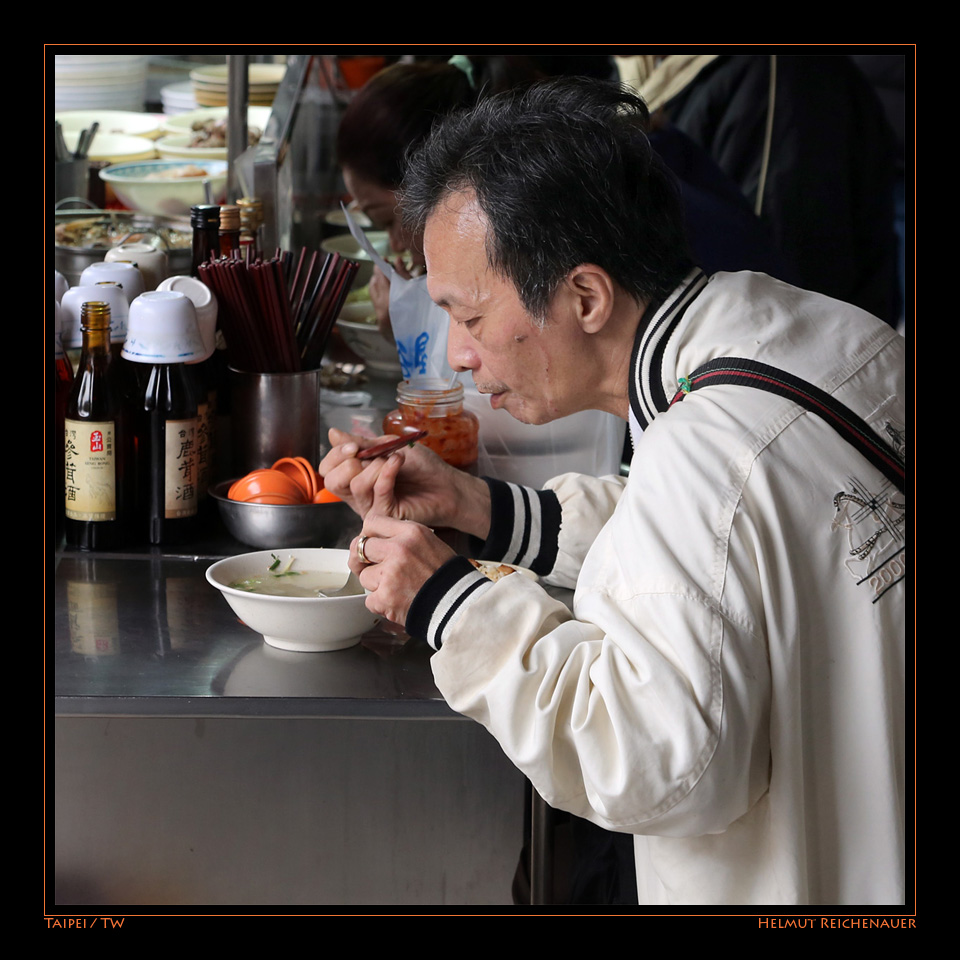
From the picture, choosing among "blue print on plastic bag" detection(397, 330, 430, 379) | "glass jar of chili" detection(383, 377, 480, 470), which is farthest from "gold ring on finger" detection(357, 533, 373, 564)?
"blue print on plastic bag" detection(397, 330, 430, 379)

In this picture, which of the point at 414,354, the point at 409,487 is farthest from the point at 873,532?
the point at 414,354

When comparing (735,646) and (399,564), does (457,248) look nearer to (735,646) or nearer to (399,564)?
(399,564)

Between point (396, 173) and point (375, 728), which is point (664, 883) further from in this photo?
point (396, 173)

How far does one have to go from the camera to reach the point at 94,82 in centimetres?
387

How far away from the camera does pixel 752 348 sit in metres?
1.14

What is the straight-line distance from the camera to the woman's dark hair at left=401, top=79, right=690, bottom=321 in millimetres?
1195

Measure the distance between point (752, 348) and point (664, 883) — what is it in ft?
1.88

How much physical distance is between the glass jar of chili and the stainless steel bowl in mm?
281

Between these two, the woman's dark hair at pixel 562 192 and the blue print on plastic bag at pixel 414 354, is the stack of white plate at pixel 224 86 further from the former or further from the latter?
the woman's dark hair at pixel 562 192

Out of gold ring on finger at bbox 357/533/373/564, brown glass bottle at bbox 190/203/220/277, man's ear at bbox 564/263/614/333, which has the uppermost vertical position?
brown glass bottle at bbox 190/203/220/277

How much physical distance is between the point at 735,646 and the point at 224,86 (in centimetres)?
345

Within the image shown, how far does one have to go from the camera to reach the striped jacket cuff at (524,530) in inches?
66.2

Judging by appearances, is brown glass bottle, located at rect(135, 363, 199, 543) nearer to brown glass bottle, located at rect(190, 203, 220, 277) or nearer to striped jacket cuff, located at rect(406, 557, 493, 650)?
brown glass bottle, located at rect(190, 203, 220, 277)
